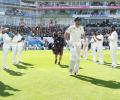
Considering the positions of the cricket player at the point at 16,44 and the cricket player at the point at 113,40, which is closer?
the cricket player at the point at 113,40

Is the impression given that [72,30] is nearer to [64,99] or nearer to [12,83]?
[12,83]

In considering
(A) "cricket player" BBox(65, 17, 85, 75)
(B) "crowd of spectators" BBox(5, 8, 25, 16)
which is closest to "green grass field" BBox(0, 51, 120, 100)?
(A) "cricket player" BBox(65, 17, 85, 75)

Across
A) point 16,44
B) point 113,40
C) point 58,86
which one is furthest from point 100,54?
point 58,86

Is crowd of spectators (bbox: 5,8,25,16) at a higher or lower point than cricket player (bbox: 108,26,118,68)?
higher

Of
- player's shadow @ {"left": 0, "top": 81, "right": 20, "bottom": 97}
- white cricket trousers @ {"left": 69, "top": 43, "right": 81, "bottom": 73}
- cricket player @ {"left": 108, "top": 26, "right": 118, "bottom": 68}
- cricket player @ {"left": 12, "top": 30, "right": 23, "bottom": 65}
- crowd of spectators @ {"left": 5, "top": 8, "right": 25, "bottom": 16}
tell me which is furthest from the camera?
crowd of spectators @ {"left": 5, "top": 8, "right": 25, "bottom": 16}

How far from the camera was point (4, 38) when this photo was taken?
20.7m

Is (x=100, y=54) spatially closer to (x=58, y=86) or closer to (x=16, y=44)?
(x=16, y=44)

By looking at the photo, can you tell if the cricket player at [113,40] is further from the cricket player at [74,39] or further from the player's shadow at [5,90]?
the player's shadow at [5,90]

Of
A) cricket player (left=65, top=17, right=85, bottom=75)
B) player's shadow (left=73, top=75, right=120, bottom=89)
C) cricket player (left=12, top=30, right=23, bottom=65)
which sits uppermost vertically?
cricket player (left=65, top=17, right=85, bottom=75)

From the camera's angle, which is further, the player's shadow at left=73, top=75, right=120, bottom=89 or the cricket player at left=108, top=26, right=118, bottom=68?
the cricket player at left=108, top=26, right=118, bottom=68

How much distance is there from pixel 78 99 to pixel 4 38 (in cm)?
890

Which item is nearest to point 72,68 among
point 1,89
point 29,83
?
point 29,83

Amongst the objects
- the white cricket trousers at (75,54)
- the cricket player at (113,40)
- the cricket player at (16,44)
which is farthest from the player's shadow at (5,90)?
the cricket player at (16,44)

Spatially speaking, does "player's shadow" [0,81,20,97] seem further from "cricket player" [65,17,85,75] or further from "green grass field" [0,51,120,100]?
"cricket player" [65,17,85,75]
